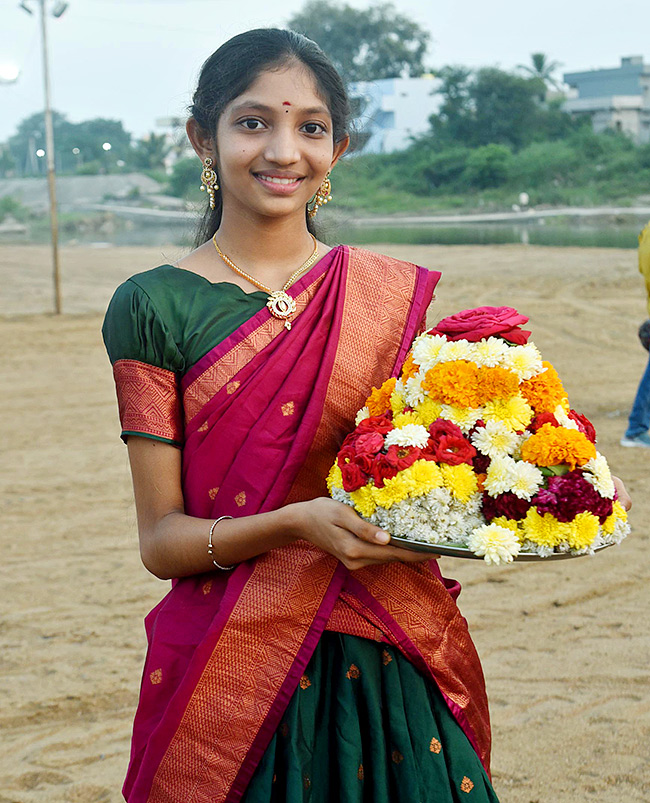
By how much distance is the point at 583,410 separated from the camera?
31.0ft

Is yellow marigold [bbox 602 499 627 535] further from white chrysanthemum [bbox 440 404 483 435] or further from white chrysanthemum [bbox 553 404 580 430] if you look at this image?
white chrysanthemum [bbox 440 404 483 435]

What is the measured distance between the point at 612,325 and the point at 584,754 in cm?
1173

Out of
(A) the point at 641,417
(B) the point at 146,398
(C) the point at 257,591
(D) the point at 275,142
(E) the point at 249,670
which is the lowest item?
(A) the point at 641,417

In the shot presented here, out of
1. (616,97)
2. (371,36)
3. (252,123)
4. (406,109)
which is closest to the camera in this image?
(252,123)

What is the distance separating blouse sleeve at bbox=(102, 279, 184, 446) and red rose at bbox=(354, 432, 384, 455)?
16.2 inches

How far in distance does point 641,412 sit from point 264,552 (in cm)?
653

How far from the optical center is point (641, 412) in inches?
309

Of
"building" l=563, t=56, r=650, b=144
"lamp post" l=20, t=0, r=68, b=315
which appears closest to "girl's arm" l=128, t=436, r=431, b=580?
"lamp post" l=20, t=0, r=68, b=315

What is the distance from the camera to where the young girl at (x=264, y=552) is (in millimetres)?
1881

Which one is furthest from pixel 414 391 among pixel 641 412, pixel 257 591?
pixel 641 412

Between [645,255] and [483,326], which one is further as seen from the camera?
[645,255]

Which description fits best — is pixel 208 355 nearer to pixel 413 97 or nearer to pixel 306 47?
pixel 306 47

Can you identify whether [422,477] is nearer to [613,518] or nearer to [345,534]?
[345,534]

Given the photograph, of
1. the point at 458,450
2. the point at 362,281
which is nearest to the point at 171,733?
the point at 458,450
